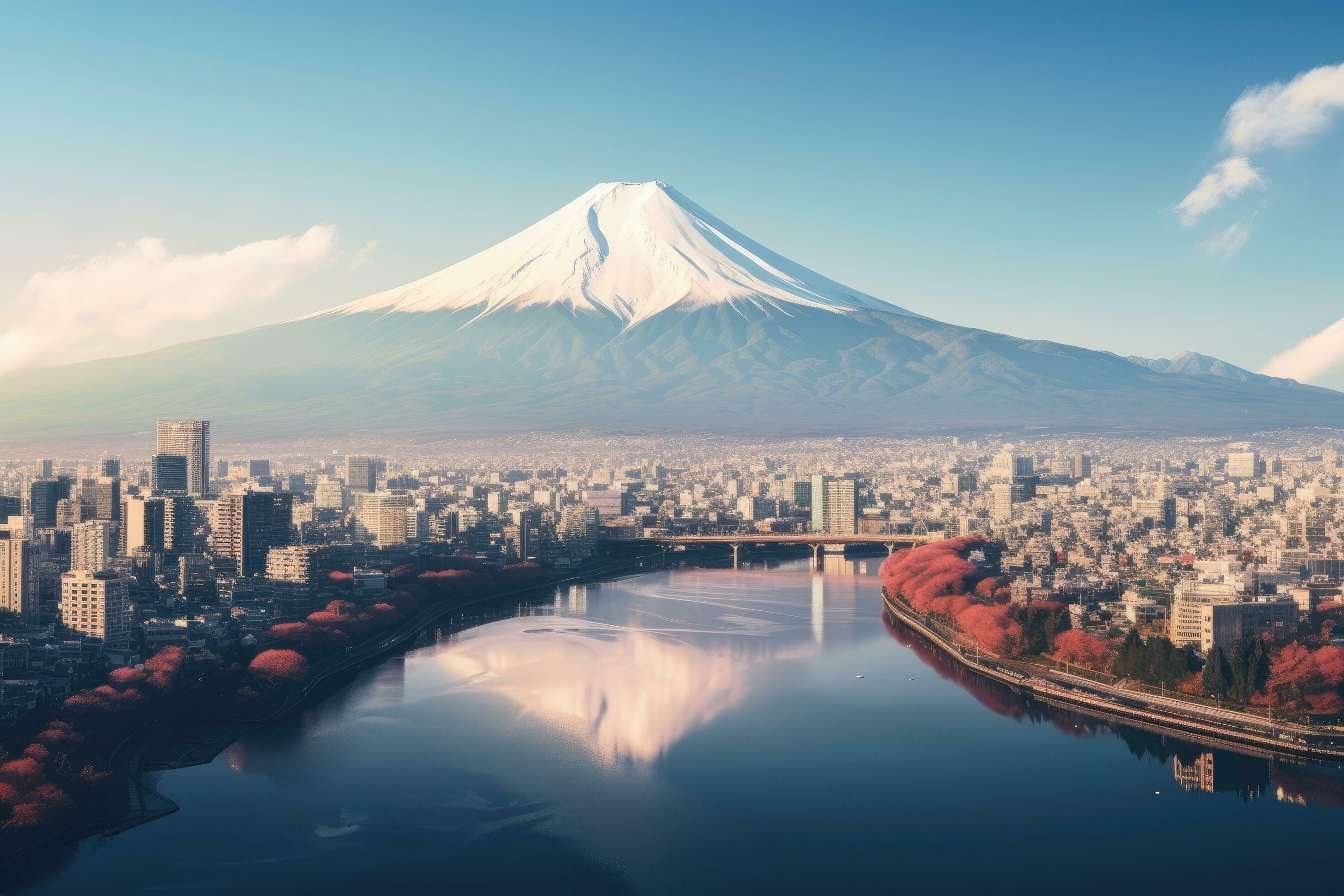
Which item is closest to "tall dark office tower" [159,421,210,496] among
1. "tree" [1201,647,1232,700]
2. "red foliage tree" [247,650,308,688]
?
"red foliage tree" [247,650,308,688]

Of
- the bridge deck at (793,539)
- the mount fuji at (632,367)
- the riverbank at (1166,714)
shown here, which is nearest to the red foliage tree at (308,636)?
the riverbank at (1166,714)

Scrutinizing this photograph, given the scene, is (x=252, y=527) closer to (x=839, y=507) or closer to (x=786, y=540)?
(x=786, y=540)

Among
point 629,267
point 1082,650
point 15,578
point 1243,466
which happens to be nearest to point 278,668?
point 15,578

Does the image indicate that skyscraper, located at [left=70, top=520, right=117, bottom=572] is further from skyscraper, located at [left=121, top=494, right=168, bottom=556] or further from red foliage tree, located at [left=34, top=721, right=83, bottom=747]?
red foliage tree, located at [left=34, top=721, right=83, bottom=747]

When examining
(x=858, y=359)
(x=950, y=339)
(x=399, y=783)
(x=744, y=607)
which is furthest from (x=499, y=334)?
(x=399, y=783)

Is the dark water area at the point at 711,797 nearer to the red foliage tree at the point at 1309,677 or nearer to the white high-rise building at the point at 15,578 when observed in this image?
the red foliage tree at the point at 1309,677

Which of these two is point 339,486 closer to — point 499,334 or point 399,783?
point 399,783

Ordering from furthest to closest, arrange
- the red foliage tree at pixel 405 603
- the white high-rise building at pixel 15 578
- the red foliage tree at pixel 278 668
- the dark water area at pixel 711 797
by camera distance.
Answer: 1. the red foliage tree at pixel 405 603
2. the white high-rise building at pixel 15 578
3. the red foliage tree at pixel 278 668
4. the dark water area at pixel 711 797
